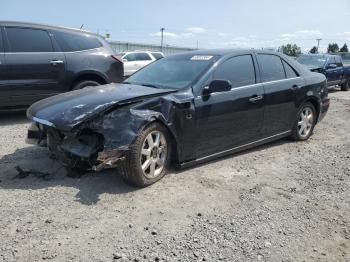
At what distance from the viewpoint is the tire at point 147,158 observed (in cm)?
418

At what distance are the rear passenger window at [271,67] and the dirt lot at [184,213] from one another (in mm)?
1299

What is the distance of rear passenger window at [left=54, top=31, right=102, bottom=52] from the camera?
310 inches

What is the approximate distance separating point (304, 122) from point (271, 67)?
4.19ft

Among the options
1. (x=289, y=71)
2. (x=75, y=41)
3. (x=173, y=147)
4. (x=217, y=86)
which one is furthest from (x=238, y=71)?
(x=75, y=41)

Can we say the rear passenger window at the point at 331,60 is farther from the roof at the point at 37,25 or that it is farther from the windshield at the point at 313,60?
the roof at the point at 37,25

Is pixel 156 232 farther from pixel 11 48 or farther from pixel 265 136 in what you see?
pixel 11 48

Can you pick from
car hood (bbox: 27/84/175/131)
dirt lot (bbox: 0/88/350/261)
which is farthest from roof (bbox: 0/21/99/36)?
car hood (bbox: 27/84/175/131)

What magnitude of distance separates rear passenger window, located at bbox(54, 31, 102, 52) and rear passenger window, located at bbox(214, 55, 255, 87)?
3.76m

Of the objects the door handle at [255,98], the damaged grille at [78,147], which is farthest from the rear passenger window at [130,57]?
the damaged grille at [78,147]

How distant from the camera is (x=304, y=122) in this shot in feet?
22.2

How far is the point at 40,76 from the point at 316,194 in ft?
17.9

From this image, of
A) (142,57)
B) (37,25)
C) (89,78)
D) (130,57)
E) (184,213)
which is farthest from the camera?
(142,57)

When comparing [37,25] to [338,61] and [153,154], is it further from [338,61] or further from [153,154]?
[338,61]

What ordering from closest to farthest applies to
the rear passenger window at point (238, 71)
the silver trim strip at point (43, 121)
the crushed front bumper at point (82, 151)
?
1. the crushed front bumper at point (82, 151)
2. the silver trim strip at point (43, 121)
3. the rear passenger window at point (238, 71)
